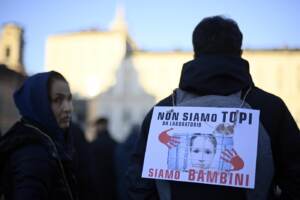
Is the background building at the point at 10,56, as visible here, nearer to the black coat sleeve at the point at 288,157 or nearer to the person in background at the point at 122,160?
the person in background at the point at 122,160

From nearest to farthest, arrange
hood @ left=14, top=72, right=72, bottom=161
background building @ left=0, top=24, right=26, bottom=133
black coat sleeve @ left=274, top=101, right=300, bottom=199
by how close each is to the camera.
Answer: black coat sleeve @ left=274, top=101, right=300, bottom=199 < hood @ left=14, top=72, right=72, bottom=161 < background building @ left=0, top=24, right=26, bottom=133

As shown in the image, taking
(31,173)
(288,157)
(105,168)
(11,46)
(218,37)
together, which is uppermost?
(218,37)

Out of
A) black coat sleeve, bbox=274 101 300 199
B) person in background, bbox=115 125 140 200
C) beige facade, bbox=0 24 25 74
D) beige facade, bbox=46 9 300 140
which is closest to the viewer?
black coat sleeve, bbox=274 101 300 199

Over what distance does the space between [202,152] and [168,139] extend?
18cm

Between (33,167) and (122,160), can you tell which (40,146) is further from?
(122,160)

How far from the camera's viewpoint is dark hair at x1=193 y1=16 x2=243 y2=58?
217cm

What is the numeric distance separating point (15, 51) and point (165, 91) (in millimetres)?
13903

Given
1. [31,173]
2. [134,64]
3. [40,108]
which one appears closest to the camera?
[31,173]

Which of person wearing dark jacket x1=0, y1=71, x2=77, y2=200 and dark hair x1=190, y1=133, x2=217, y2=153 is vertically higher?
dark hair x1=190, y1=133, x2=217, y2=153

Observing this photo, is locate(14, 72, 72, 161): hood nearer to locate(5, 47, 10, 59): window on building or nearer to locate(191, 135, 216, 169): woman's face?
locate(191, 135, 216, 169): woman's face

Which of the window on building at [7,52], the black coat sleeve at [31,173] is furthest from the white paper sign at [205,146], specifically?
the window on building at [7,52]

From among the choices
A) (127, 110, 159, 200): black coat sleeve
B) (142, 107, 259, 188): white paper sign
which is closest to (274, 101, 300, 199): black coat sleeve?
(142, 107, 259, 188): white paper sign

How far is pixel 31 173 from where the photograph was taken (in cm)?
225

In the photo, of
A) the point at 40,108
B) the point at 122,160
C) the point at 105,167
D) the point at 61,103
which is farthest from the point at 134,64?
the point at 40,108
